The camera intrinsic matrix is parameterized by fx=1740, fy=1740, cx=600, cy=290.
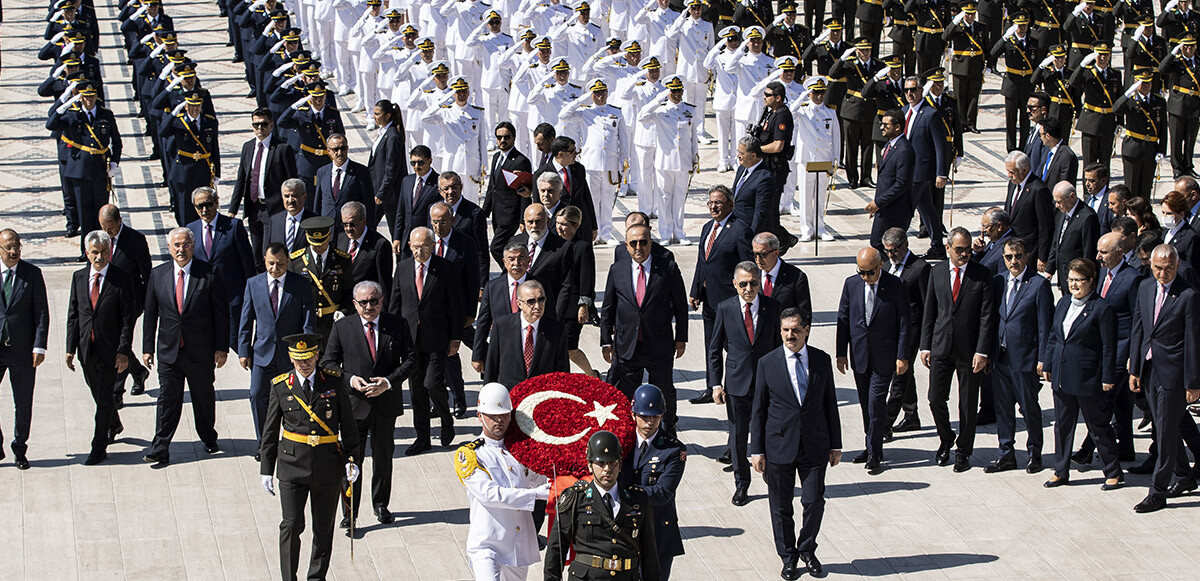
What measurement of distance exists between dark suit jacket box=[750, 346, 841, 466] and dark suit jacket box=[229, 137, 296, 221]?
7.56 metres

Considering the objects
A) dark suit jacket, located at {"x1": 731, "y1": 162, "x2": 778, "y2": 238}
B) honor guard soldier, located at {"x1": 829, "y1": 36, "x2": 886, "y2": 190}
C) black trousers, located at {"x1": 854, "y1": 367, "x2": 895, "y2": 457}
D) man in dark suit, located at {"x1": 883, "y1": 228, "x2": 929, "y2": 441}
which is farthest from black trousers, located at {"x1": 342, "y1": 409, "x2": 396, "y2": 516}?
honor guard soldier, located at {"x1": 829, "y1": 36, "x2": 886, "y2": 190}

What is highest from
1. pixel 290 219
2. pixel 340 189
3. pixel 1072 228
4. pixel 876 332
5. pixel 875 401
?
pixel 340 189

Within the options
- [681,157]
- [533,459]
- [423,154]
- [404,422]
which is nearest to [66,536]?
[404,422]

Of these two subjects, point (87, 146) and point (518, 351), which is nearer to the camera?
point (518, 351)

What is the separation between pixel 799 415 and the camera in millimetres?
10812

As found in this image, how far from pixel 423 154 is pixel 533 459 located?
7179 mm

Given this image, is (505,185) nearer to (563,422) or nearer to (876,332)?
(876,332)

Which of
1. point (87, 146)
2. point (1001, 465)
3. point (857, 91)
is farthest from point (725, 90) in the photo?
point (1001, 465)

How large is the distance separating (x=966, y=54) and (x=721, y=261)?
10341 millimetres

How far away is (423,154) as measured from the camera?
52.0 feet

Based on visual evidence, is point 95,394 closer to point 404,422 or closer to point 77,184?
point 404,422

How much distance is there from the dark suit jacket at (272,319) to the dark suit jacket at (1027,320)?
5066 millimetres

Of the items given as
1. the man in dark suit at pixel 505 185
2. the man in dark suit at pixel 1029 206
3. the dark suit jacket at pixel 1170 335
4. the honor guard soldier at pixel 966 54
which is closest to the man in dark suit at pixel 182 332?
the man in dark suit at pixel 505 185

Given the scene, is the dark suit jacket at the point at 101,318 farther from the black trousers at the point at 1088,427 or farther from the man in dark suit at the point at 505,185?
the black trousers at the point at 1088,427
